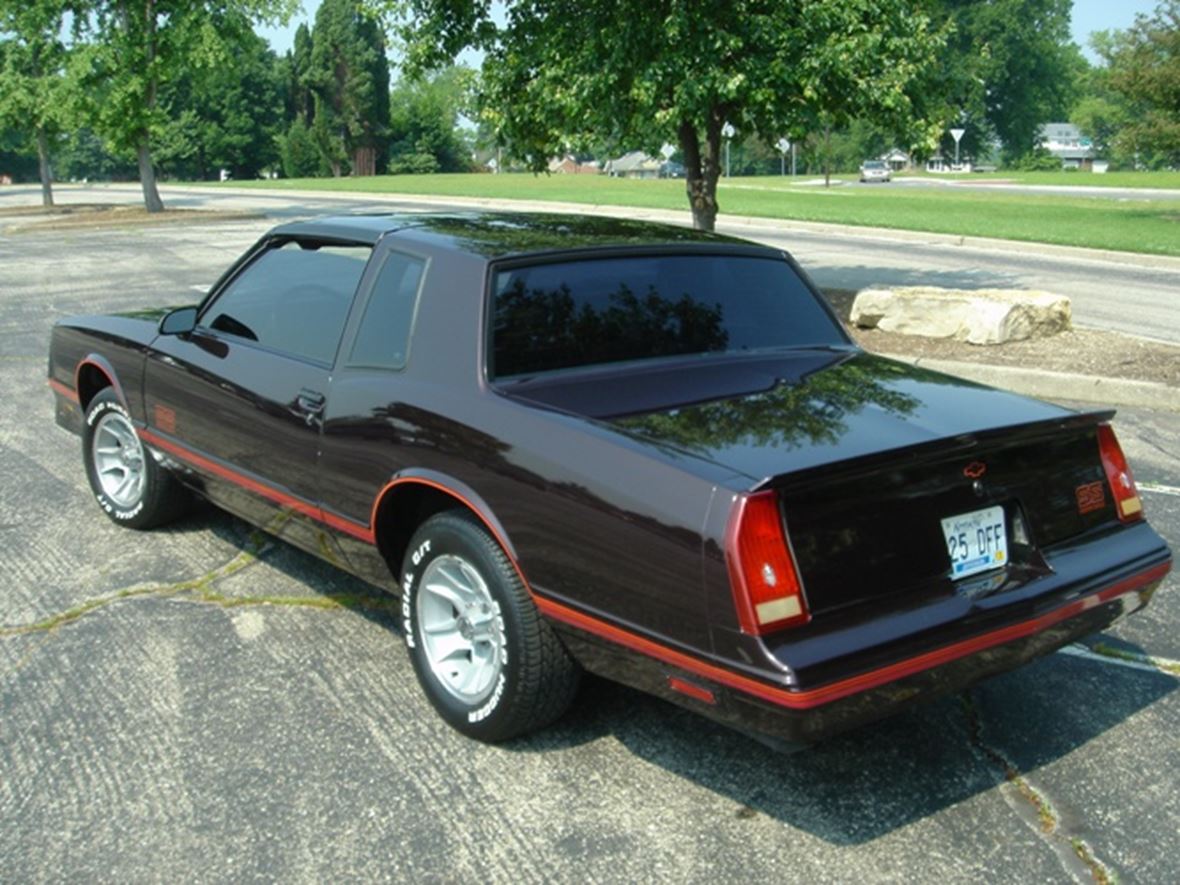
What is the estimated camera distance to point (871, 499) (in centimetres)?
320

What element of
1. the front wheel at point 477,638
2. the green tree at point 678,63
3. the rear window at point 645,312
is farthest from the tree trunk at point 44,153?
the front wheel at point 477,638

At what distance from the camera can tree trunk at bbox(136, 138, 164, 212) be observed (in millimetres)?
28844

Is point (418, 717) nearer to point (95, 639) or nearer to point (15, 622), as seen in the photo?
point (95, 639)

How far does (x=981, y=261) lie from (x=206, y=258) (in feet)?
40.0

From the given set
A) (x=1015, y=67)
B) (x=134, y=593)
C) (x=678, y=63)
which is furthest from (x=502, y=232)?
(x=1015, y=67)

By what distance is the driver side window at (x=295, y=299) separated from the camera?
453cm

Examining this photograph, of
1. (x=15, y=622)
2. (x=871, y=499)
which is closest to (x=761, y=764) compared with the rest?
(x=871, y=499)

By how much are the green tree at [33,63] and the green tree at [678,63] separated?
60.7 ft

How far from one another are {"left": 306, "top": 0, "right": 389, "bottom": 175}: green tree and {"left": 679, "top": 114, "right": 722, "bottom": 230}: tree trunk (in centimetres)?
7076

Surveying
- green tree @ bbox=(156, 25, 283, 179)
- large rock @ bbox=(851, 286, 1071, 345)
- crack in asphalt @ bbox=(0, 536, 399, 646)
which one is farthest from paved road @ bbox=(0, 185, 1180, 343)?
green tree @ bbox=(156, 25, 283, 179)

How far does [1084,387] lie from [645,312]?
558 centimetres

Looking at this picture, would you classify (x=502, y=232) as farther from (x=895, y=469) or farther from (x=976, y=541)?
(x=976, y=541)

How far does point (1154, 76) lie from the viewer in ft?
80.3

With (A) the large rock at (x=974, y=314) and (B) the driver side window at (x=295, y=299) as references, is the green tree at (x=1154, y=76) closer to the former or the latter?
(A) the large rock at (x=974, y=314)
